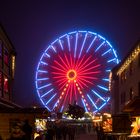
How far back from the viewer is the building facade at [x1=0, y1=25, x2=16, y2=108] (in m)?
42.2

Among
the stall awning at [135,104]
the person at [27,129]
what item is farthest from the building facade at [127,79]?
the person at [27,129]

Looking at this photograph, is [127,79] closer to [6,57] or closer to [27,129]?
[6,57]

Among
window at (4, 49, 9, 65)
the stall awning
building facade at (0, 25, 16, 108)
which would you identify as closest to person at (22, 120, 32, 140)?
the stall awning

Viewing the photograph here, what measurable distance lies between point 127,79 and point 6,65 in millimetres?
11638

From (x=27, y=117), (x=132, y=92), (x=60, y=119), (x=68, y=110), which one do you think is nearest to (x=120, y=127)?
(x=27, y=117)

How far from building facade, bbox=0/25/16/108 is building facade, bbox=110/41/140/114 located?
33.9 feet

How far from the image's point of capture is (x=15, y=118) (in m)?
19.6

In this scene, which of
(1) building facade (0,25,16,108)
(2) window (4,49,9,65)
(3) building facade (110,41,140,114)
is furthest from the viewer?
(2) window (4,49,9,65)

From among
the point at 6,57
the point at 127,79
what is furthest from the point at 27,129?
the point at 127,79

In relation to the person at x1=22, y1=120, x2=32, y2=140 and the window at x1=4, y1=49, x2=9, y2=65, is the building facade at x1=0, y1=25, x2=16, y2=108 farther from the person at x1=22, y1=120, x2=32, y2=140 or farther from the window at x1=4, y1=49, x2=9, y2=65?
the person at x1=22, y1=120, x2=32, y2=140

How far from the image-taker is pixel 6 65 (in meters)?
46.1

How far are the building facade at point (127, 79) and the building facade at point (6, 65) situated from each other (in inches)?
407

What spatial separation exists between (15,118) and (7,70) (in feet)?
90.4

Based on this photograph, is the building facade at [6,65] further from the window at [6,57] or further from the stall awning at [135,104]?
the stall awning at [135,104]
